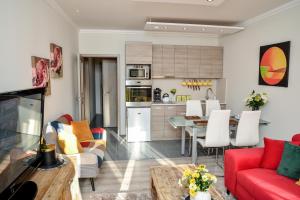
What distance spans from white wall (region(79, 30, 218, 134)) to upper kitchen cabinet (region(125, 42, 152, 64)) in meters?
0.35

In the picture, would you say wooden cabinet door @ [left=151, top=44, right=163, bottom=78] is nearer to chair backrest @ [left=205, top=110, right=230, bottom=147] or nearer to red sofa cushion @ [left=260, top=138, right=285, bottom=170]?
chair backrest @ [left=205, top=110, right=230, bottom=147]

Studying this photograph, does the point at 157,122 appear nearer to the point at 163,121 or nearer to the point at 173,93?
the point at 163,121

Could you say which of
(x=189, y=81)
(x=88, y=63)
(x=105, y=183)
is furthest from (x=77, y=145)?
(x=88, y=63)

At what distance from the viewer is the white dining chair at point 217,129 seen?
341 cm

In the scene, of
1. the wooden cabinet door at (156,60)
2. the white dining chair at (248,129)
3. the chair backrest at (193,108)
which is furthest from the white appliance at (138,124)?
the white dining chair at (248,129)

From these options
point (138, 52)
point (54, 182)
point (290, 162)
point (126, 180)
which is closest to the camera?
point (54, 182)

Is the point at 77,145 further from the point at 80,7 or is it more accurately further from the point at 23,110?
the point at 80,7

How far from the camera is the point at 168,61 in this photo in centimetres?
532

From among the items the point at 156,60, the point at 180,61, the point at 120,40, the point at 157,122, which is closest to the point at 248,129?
the point at 157,122

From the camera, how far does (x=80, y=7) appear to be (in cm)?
354

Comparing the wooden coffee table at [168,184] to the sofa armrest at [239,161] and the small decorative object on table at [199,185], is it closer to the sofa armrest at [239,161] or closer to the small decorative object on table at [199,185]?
the small decorative object on table at [199,185]

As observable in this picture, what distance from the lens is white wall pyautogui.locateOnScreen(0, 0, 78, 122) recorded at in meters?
Result: 1.97

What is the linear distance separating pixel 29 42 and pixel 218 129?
292cm

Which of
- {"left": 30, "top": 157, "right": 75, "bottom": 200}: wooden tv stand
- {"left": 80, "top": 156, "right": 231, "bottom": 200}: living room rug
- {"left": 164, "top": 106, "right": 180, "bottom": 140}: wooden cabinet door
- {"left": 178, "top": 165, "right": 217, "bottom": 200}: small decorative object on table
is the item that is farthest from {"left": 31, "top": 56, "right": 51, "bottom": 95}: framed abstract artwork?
{"left": 164, "top": 106, "right": 180, "bottom": 140}: wooden cabinet door
